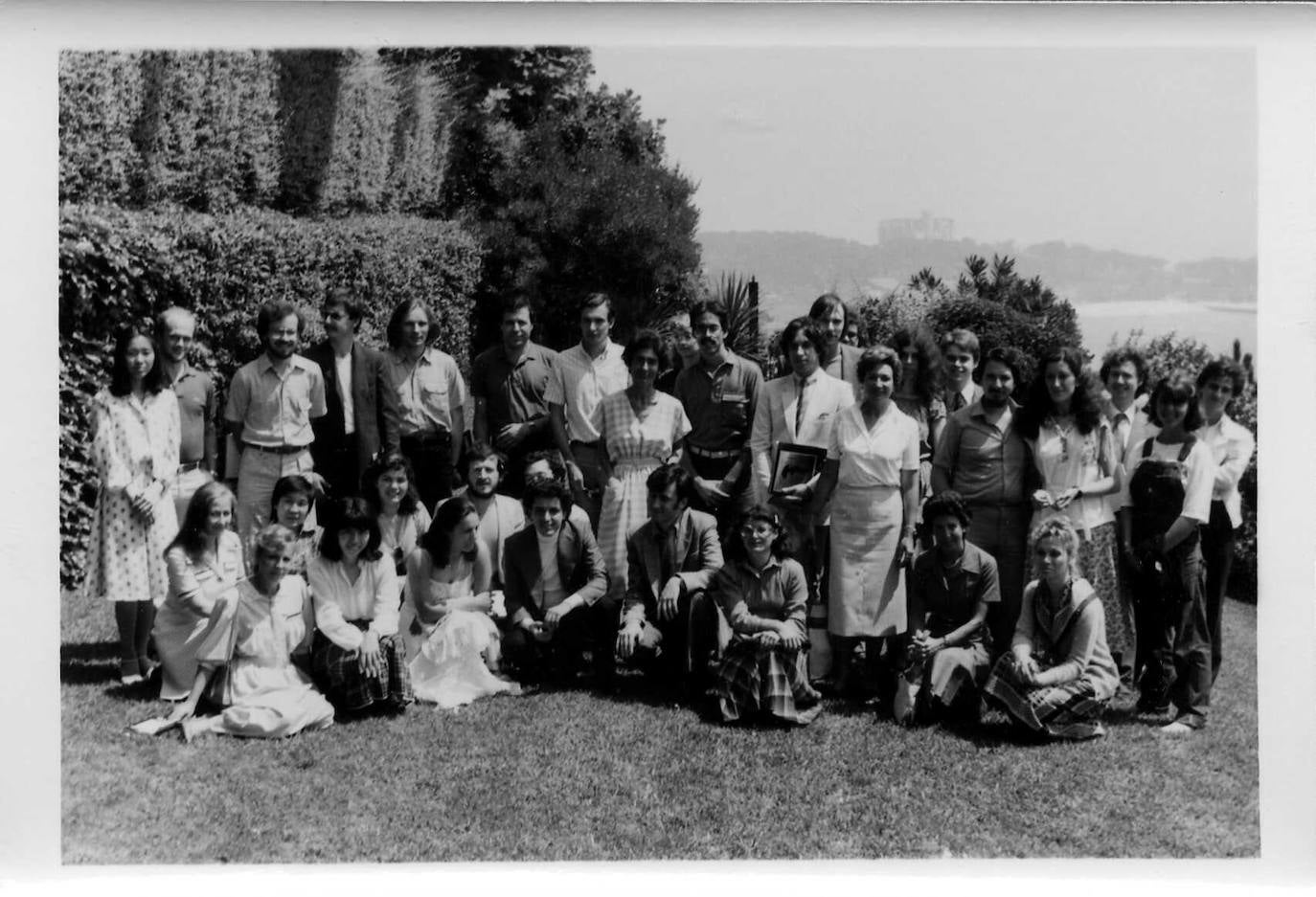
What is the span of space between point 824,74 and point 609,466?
2206 mm

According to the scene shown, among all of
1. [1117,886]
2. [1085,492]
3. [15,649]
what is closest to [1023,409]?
[1085,492]

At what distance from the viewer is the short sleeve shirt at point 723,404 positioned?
6.77m

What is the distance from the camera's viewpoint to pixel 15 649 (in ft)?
20.0

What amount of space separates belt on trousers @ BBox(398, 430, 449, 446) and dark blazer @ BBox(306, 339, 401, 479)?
70 mm

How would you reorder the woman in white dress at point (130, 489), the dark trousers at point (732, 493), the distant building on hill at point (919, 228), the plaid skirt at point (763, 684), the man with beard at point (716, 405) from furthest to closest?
the distant building on hill at point (919, 228) < the man with beard at point (716, 405) < the dark trousers at point (732, 493) < the woman in white dress at point (130, 489) < the plaid skirt at point (763, 684)

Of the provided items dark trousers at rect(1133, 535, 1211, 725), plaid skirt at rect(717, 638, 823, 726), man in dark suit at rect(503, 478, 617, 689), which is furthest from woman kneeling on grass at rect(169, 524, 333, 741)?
dark trousers at rect(1133, 535, 1211, 725)

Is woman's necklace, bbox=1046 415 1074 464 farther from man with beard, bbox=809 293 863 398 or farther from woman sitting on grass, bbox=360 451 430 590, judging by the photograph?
woman sitting on grass, bbox=360 451 430 590

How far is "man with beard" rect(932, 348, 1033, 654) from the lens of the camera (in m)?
6.22

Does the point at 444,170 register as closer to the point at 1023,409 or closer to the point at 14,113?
the point at 14,113

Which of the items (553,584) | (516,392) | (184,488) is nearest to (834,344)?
(516,392)

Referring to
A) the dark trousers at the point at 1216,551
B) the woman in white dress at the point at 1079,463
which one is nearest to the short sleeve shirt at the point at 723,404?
the woman in white dress at the point at 1079,463

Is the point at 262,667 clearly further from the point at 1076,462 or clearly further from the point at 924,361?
the point at 1076,462

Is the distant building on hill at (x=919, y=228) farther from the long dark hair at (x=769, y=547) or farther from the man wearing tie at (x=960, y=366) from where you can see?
the long dark hair at (x=769, y=547)

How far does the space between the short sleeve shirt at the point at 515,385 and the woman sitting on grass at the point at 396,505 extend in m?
0.73
